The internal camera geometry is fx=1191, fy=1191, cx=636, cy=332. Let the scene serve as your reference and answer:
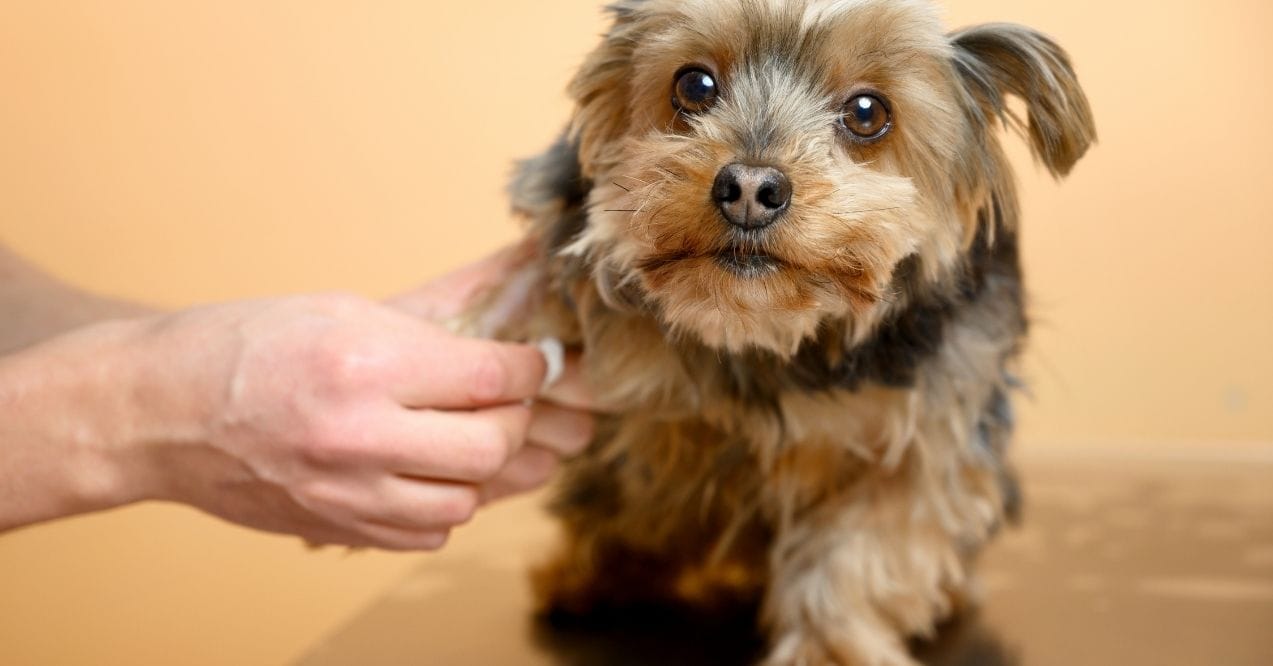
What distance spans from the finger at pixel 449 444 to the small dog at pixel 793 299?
11 centimetres

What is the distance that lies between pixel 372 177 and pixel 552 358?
80 cm

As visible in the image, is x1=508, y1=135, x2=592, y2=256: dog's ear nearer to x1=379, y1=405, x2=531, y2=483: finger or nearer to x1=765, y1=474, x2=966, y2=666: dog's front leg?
x1=379, y1=405, x2=531, y2=483: finger

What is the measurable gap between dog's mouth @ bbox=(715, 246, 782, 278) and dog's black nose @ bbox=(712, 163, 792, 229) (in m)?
0.02

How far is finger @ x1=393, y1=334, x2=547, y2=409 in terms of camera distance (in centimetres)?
96

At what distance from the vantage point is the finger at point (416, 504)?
37.7 inches

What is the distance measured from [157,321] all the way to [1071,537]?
1.11 meters

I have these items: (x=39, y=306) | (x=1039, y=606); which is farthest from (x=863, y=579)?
(x=39, y=306)

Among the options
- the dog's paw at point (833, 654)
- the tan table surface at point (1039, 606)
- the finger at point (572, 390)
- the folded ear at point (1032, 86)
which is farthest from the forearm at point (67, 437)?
the folded ear at point (1032, 86)

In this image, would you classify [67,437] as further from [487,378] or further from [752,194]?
[752,194]

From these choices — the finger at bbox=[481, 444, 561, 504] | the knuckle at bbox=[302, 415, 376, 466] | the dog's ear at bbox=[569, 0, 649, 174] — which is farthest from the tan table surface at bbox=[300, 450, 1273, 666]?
the dog's ear at bbox=[569, 0, 649, 174]

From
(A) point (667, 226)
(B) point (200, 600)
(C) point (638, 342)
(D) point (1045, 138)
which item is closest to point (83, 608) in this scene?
(B) point (200, 600)

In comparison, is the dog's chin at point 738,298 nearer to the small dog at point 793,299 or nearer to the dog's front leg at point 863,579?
the small dog at point 793,299

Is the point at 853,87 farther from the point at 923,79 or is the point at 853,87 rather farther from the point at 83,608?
the point at 83,608

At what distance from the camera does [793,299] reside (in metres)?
0.85
